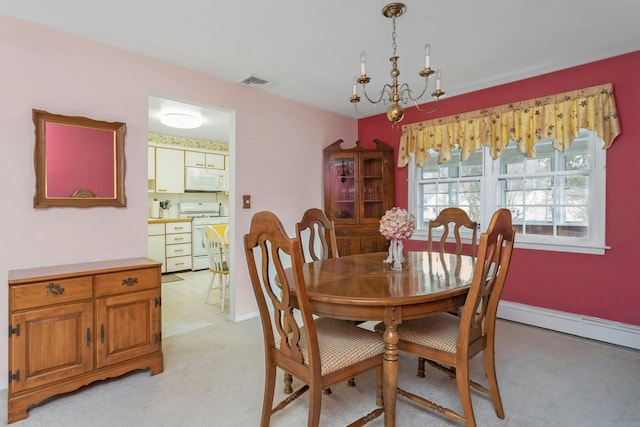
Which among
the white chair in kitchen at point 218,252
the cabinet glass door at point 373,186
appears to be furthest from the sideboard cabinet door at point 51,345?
the cabinet glass door at point 373,186

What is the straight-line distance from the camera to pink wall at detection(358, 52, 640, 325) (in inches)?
106

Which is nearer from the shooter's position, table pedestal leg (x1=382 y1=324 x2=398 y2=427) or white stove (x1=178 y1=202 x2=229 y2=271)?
table pedestal leg (x1=382 y1=324 x2=398 y2=427)

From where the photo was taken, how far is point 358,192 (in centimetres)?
419

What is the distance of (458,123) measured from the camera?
365 cm

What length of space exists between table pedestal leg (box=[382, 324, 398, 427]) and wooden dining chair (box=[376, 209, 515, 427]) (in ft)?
0.74

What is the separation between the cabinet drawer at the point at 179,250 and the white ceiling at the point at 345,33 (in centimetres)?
345

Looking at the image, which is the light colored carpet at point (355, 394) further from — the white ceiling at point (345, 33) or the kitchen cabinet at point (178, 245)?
the kitchen cabinet at point (178, 245)

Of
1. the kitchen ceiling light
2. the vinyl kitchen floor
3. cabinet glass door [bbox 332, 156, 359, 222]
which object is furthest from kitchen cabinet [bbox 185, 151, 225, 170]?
cabinet glass door [bbox 332, 156, 359, 222]

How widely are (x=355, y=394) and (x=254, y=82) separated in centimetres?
284

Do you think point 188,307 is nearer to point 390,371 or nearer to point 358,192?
point 358,192

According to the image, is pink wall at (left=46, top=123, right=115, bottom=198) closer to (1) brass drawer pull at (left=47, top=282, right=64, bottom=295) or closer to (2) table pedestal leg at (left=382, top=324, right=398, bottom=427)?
(1) brass drawer pull at (left=47, top=282, right=64, bottom=295)

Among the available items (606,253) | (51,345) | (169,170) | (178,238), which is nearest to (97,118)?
(51,345)

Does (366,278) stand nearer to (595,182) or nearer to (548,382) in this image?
(548,382)

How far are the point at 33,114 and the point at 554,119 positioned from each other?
4050 millimetres
